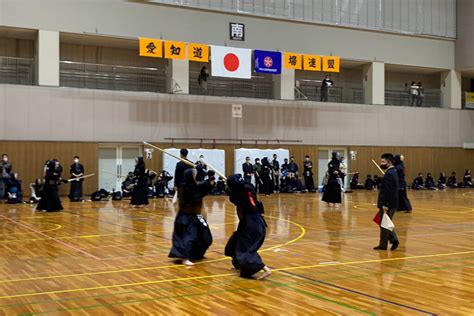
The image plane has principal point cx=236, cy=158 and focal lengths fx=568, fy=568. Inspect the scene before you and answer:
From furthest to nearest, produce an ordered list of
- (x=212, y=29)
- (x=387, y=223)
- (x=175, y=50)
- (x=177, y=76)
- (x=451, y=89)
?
(x=451, y=89)
(x=212, y=29)
(x=177, y=76)
(x=175, y=50)
(x=387, y=223)

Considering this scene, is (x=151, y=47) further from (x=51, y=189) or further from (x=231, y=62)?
(x=51, y=189)

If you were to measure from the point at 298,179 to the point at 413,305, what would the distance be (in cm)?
2419

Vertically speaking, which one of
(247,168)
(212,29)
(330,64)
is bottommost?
(247,168)

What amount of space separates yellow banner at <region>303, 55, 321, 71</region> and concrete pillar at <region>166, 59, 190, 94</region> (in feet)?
21.8

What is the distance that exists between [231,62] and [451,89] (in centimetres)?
1681

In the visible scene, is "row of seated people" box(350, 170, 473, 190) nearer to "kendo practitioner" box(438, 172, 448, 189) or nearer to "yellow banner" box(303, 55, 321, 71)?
"kendo practitioner" box(438, 172, 448, 189)

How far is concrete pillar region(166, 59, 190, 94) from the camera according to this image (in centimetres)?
2927

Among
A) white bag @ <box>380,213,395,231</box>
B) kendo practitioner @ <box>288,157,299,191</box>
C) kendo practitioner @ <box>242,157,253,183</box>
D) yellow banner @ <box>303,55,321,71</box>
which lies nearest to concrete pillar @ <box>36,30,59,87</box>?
kendo practitioner @ <box>242,157,253,183</box>

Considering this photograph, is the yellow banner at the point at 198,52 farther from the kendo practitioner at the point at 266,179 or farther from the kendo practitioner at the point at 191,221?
the kendo practitioner at the point at 191,221

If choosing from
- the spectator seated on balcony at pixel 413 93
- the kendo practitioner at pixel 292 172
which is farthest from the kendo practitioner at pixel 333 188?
the spectator seated on balcony at pixel 413 93

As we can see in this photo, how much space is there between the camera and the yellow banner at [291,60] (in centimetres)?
3098

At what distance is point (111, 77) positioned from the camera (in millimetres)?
29000

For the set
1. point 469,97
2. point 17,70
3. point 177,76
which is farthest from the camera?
point 469,97

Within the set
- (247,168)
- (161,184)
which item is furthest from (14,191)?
(247,168)
